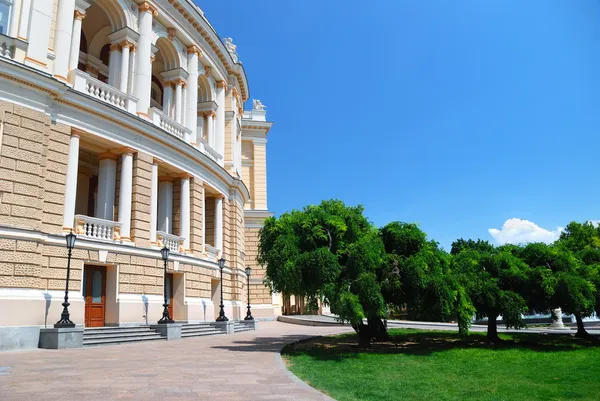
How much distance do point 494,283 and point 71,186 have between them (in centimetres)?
1627

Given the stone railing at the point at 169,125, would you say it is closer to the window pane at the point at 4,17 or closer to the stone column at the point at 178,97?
the stone column at the point at 178,97

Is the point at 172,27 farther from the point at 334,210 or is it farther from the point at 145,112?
the point at 334,210

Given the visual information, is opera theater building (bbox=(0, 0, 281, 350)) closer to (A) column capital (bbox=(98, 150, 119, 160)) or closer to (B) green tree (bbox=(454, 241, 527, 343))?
(A) column capital (bbox=(98, 150, 119, 160))

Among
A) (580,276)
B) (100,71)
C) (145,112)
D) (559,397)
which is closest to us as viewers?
(559,397)

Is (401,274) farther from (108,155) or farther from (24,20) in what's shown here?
(24,20)

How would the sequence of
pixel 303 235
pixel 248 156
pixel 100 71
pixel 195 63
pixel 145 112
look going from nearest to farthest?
1. pixel 303 235
2. pixel 145 112
3. pixel 100 71
4. pixel 195 63
5. pixel 248 156

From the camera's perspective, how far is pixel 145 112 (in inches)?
878

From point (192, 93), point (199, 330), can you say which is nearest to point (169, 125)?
point (192, 93)

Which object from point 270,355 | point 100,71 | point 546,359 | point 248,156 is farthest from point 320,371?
point 248,156

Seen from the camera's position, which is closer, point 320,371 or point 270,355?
point 320,371

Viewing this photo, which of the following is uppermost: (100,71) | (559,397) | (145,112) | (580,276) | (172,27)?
(172,27)

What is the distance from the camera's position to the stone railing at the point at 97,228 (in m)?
18.8

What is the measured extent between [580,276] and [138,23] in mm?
22621

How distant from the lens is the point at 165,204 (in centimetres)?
2566
